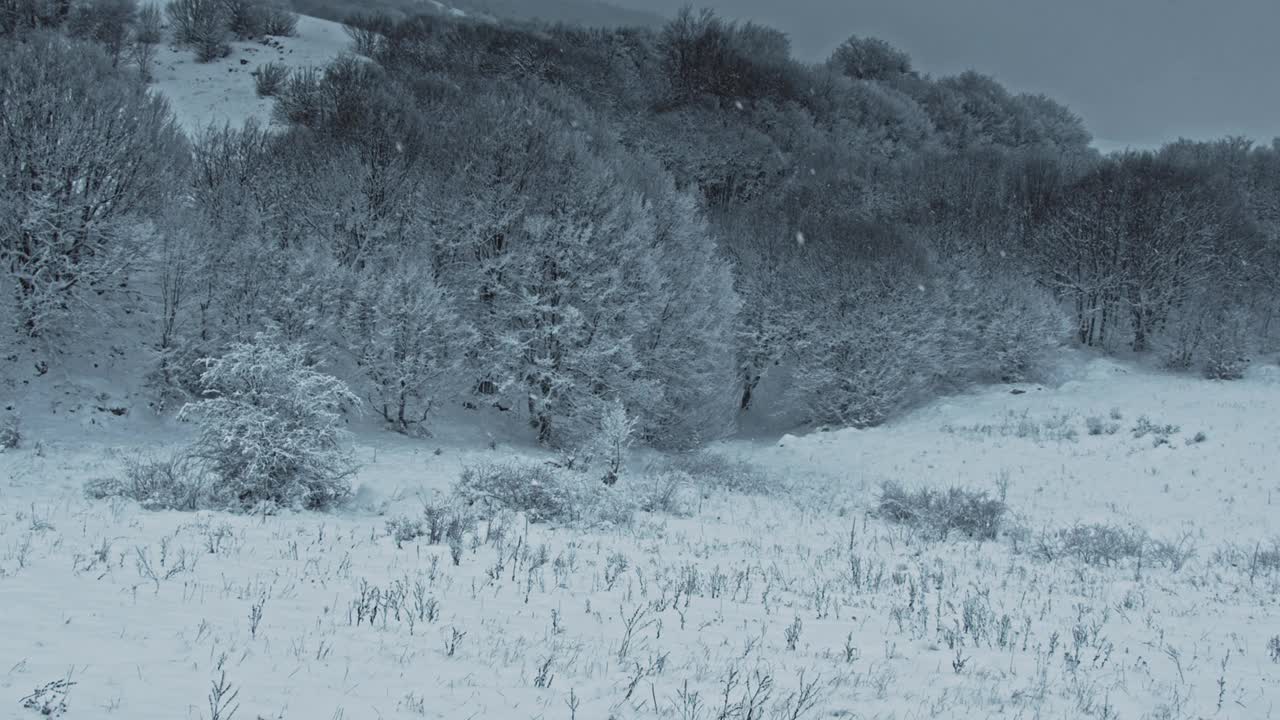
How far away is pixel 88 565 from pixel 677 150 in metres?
48.7

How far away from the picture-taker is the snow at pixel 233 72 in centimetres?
3972

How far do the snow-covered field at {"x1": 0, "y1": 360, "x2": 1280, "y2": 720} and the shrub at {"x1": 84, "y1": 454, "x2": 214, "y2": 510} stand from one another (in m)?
0.49

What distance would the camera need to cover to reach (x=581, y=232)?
89.6 feet

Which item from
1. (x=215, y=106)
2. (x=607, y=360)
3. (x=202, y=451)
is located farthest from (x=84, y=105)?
(x=215, y=106)

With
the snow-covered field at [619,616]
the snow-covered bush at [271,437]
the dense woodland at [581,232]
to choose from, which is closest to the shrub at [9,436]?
the snow-covered field at [619,616]

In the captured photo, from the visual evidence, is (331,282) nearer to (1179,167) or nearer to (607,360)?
(607,360)

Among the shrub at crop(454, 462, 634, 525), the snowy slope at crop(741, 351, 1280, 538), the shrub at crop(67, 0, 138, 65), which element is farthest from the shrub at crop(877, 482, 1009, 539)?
the shrub at crop(67, 0, 138, 65)

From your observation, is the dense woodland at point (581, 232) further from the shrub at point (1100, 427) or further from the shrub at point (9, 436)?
the shrub at point (1100, 427)

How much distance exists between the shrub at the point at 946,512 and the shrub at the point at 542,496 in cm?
613

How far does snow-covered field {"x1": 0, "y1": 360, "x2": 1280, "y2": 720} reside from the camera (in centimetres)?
442

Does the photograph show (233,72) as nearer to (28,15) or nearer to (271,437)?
(28,15)

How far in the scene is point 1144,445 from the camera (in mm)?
23688

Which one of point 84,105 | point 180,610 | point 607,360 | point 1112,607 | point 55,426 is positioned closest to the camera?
point 180,610

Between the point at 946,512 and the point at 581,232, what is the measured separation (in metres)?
17.1
